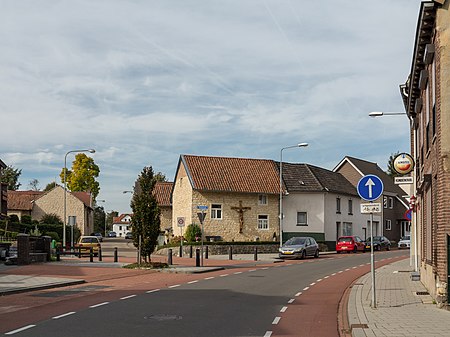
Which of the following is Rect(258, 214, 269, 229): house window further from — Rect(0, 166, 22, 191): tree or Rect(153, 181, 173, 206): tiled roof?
Rect(0, 166, 22, 191): tree

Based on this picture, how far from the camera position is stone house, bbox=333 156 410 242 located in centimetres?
7200

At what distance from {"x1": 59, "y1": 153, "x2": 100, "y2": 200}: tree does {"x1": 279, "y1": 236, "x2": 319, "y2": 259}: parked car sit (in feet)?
153

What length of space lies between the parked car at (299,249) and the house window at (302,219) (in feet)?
41.0

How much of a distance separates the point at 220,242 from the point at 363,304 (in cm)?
3323

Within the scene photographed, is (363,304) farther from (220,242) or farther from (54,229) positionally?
(54,229)

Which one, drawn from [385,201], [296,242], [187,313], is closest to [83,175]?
[385,201]

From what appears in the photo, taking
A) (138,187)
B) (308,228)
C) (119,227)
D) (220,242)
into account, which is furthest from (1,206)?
(119,227)

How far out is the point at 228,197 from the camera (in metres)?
53.0

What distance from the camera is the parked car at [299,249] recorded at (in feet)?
136

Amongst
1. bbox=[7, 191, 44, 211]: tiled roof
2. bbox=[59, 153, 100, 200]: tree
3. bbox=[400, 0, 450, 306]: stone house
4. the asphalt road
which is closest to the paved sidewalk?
bbox=[400, 0, 450, 306]: stone house

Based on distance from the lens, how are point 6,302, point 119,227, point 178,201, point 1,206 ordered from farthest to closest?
point 119,227 < point 1,206 < point 178,201 < point 6,302

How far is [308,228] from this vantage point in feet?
186

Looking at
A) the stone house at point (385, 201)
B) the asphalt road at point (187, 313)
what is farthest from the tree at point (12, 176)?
the asphalt road at point (187, 313)

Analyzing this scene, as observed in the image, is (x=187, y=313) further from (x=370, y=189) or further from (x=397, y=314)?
(x=370, y=189)
